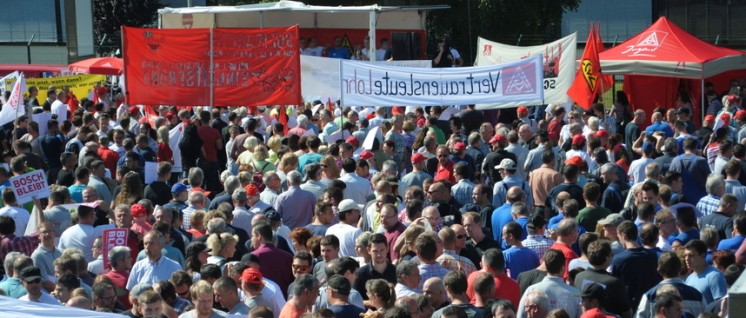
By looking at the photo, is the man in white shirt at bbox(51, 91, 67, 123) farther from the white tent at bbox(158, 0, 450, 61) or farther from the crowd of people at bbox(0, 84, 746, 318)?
the white tent at bbox(158, 0, 450, 61)

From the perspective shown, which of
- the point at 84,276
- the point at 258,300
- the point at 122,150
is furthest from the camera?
the point at 122,150

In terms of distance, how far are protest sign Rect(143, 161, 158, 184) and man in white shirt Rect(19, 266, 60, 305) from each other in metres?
5.42

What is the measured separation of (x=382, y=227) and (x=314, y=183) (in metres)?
2.34

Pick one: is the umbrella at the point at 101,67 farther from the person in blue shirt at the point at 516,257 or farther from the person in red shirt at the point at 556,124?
the person in blue shirt at the point at 516,257

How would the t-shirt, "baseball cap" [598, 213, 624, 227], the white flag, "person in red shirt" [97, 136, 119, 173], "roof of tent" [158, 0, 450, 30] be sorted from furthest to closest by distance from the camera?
"roof of tent" [158, 0, 450, 30], the white flag, "person in red shirt" [97, 136, 119, 173], "baseball cap" [598, 213, 624, 227], the t-shirt

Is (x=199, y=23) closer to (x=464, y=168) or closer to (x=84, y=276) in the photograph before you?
(x=464, y=168)

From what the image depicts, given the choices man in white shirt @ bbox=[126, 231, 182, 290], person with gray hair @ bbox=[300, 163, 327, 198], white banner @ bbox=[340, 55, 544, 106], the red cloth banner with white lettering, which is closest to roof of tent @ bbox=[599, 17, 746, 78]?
white banner @ bbox=[340, 55, 544, 106]

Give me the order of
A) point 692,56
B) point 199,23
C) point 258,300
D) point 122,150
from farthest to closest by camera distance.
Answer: point 199,23, point 692,56, point 122,150, point 258,300

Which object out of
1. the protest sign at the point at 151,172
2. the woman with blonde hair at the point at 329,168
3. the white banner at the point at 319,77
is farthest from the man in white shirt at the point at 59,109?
the woman with blonde hair at the point at 329,168

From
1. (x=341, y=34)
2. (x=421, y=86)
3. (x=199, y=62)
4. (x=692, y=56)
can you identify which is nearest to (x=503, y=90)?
(x=421, y=86)

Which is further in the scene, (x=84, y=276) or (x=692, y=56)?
(x=692, y=56)

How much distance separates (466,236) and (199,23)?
1887 cm

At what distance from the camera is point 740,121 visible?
57.2 feet

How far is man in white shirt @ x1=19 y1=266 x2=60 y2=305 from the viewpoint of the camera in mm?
8164
